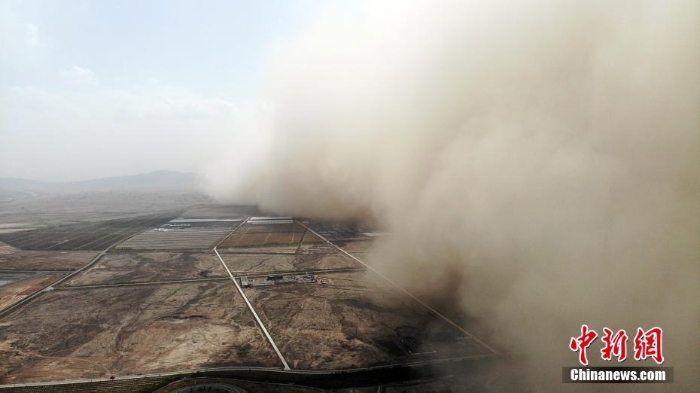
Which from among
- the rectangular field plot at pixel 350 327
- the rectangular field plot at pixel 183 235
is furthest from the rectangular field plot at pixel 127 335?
the rectangular field plot at pixel 183 235

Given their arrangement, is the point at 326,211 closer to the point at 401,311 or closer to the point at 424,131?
the point at 424,131

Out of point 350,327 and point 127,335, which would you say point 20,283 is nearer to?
point 127,335

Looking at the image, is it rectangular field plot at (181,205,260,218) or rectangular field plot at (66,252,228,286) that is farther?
rectangular field plot at (181,205,260,218)

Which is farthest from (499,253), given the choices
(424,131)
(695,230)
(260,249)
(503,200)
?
(260,249)

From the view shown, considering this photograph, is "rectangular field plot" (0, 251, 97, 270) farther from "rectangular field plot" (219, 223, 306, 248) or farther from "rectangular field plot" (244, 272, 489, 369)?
"rectangular field plot" (244, 272, 489, 369)

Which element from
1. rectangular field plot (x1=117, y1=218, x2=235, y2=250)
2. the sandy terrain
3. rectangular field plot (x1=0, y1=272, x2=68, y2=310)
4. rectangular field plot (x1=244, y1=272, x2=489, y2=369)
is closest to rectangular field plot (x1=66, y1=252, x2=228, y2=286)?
rectangular field plot (x1=0, y1=272, x2=68, y2=310)
